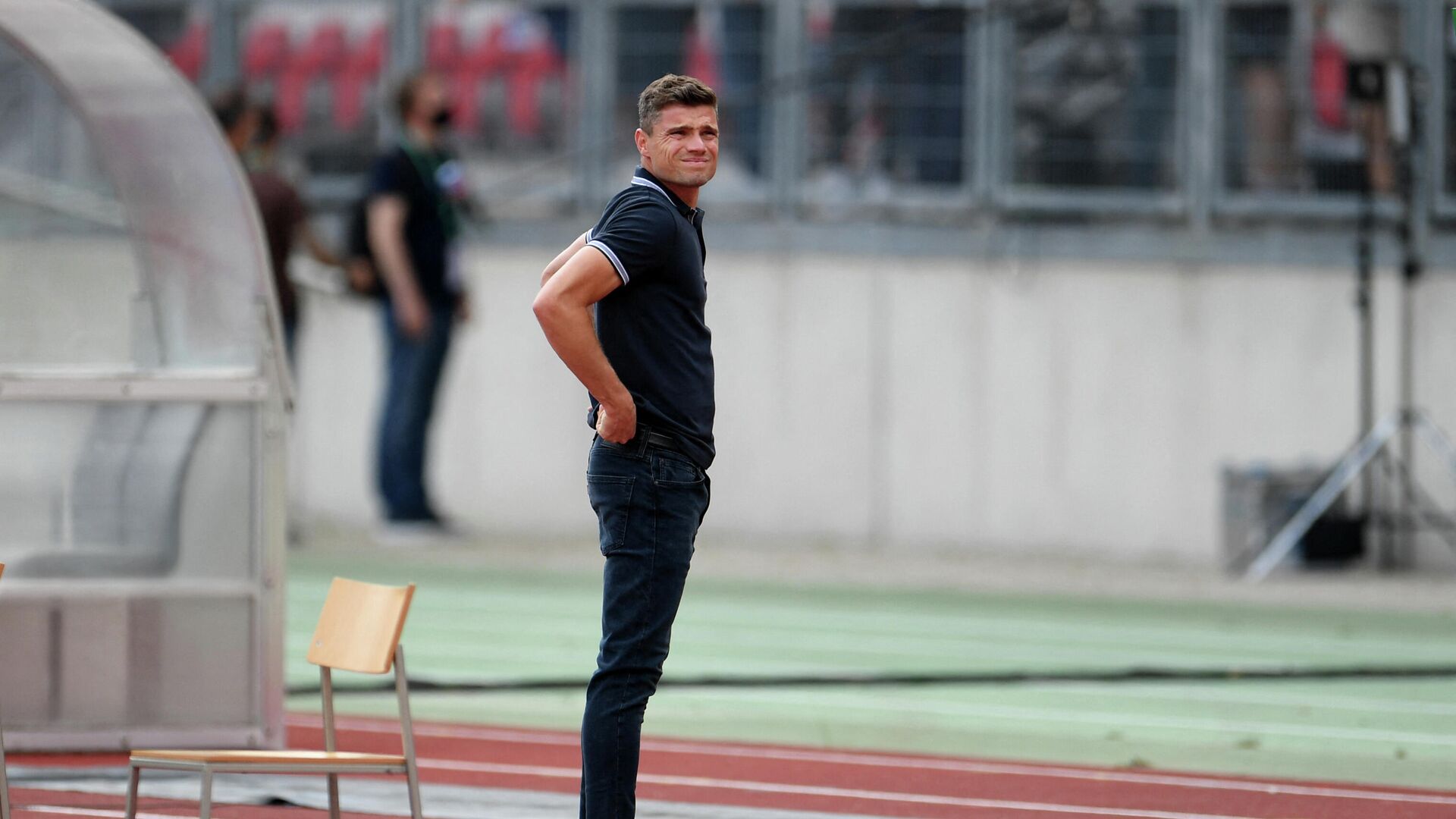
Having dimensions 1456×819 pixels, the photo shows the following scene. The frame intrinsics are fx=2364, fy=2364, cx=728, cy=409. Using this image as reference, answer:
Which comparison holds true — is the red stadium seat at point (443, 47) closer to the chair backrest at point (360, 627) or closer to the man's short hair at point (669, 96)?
the chair backrest at point (360, 627)

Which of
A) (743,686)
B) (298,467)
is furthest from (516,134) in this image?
(743,686)

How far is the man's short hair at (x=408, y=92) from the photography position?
45.2 feet

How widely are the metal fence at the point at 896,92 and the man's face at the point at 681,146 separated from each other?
833cm

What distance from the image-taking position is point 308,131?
1588 cm

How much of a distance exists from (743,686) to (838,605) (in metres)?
2.63

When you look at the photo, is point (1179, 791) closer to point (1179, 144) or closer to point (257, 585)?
point (257, 585)

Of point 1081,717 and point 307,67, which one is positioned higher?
point 307,67

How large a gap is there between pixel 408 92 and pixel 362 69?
6.87ft

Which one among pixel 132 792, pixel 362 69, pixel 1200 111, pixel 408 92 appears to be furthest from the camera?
pixel 362 69

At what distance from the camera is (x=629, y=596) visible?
5484 millimetres

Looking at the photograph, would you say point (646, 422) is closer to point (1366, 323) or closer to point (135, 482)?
point (135, 482)

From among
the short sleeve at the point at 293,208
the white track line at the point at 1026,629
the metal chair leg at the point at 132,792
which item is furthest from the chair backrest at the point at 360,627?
the short sleeve at the point at 293,208

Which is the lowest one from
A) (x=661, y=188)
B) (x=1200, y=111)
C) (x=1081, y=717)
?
(x=1081, y=717)

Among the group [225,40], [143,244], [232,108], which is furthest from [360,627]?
[225,40]
